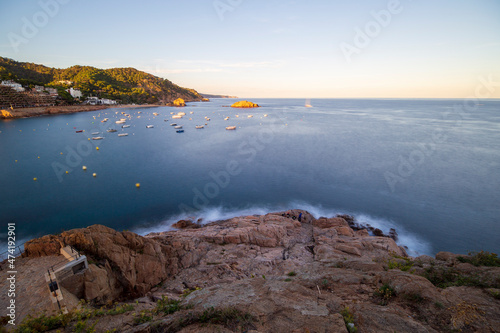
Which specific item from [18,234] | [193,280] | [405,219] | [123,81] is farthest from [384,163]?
[123,81]

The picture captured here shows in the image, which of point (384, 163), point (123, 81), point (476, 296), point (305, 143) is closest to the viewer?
point (476, 296)

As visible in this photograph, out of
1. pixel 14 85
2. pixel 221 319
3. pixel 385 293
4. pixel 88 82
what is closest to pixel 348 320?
pixel 385 293

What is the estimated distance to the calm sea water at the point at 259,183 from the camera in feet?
68.2

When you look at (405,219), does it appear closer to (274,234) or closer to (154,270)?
(274,234)

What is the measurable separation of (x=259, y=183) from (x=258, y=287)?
2222 centimetres

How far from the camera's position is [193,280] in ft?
37.7

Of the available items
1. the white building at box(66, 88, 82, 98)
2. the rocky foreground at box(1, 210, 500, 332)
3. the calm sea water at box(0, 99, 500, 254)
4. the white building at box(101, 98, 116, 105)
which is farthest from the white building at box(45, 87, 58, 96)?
the rocky foreground at box(1, 210, 500, 332)

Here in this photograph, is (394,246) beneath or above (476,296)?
beneath

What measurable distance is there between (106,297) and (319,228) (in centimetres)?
1570

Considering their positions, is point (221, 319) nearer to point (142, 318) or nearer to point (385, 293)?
A: point (142, 318)

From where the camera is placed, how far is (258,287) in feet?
26.3

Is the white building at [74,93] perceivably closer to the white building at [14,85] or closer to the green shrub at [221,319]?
the white building at [14,85]

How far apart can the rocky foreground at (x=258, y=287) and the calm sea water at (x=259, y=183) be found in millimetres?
8503

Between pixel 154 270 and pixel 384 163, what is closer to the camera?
pixel 154 270
